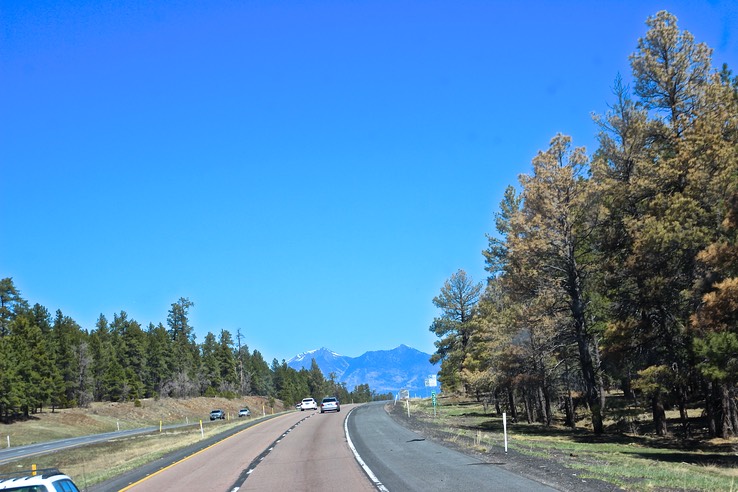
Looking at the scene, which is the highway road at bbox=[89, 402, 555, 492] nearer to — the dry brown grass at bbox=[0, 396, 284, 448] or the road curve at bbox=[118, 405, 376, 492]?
the road curve at bbox=[118, 405, 376, 492]

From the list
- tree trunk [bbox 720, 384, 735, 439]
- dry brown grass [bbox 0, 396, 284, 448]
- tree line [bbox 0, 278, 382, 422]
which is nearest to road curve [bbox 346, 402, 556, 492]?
tree trunk [bbox 720, 384, 735, 439]

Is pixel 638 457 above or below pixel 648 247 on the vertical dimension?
below

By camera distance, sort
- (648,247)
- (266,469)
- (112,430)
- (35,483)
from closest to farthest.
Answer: (35,483) → (266,469) → (648,247) → (112,430)

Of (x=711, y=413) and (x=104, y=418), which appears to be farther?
(x=104, y=418)

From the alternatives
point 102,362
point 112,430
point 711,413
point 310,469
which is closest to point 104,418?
point 112,430

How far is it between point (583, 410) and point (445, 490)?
145 feet

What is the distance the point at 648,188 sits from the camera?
26828 millimetres

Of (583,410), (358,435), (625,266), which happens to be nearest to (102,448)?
(358,435)

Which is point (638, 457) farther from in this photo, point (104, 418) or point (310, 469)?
point (104, 418)

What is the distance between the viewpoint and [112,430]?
76.4 m

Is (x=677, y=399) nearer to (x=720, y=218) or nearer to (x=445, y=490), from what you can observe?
(x=720, y=218)

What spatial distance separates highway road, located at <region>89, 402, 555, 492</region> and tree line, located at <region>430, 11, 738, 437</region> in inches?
394

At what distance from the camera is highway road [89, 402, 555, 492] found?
47.9 feet

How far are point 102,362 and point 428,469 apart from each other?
9674cm
